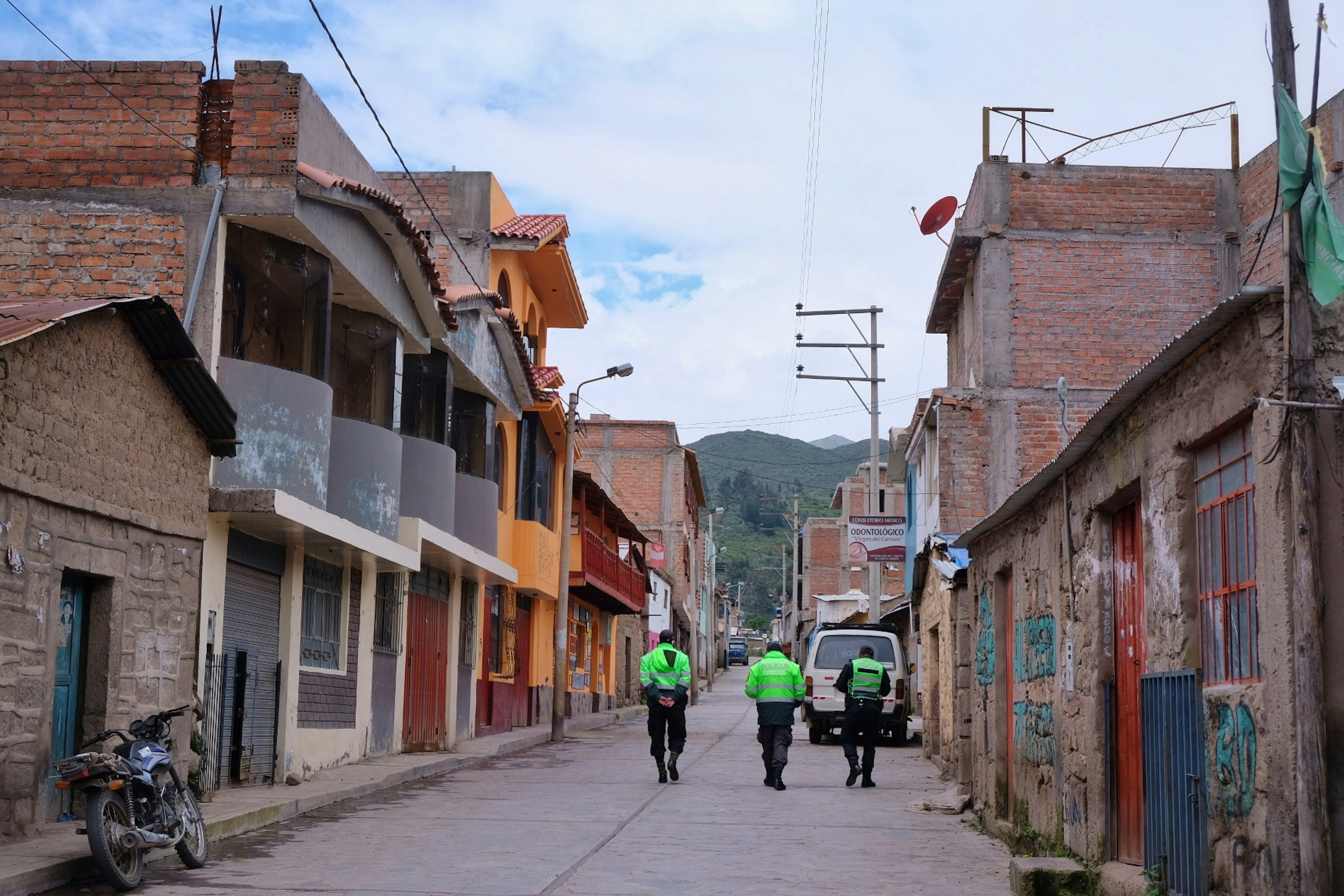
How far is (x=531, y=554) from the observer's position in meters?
27.1

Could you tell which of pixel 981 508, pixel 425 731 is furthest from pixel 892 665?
pixel 425 731

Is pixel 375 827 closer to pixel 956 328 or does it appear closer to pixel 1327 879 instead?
pixel 1327 879

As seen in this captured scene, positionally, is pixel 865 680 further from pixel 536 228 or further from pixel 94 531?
pixel 536 228

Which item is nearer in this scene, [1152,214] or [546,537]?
[1152,214]

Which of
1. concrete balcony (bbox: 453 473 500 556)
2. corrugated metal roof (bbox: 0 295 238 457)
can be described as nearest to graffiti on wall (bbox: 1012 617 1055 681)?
corrugated metal roof (bbox: 0 295 238 457)

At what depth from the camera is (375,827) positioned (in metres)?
12.2

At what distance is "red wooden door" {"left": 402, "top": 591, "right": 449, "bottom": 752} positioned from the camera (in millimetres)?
20734

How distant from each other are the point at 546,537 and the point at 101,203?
15.6 m

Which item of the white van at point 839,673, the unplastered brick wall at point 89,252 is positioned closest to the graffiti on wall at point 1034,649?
the unplastered brick wall at point 89,252

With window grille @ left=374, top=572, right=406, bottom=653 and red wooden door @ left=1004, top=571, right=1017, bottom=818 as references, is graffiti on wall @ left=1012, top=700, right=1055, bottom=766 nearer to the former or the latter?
red wooden door @ left=1004, top=571, right=1017, bottom=818

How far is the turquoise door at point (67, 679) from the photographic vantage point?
10.6 meters

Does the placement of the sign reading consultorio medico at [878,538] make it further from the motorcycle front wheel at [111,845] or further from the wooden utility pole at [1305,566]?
the wooden utility pole at [1305,566]

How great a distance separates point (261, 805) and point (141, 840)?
3.53m

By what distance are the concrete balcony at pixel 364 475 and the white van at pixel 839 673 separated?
10726mm
